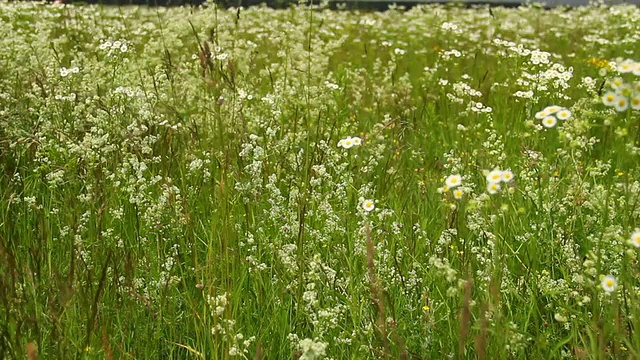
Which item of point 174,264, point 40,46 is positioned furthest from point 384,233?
point 40,46

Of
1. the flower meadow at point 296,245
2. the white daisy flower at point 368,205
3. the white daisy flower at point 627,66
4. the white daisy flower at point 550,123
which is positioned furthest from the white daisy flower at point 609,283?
the white daisy flower at point 368,205

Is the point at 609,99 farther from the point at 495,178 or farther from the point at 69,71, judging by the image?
the point at 69,71

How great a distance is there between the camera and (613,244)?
2039 millimetres

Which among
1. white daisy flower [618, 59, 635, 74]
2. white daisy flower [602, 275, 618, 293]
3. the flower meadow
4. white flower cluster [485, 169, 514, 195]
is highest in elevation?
white daisy flower [618, 59, 635, 74]

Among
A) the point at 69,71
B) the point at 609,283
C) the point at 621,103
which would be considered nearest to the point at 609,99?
the point at 621,103

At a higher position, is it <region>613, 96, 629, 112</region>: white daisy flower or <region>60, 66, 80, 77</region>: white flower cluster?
<region>613, 96, 629, 112</region>: white daisy flower

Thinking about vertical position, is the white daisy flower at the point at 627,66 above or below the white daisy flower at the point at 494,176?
above

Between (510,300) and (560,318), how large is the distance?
22.7 inches

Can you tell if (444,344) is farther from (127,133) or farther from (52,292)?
(127,133)

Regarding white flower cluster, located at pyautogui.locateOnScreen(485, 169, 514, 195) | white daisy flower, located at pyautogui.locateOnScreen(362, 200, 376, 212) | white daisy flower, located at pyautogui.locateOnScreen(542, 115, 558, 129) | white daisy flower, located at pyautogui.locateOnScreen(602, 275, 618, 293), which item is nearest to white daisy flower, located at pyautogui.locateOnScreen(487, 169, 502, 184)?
white flower cluster, located at pyautogui.locateOnScreen(485, 169, 514, 195)

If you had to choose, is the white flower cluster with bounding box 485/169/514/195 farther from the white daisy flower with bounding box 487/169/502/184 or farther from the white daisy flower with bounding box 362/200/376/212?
→ the white daisy flower with bounding box 362/200/376/212

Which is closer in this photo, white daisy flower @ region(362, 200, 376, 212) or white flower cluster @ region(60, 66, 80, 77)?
white daisy flower @ region(362, 200, 376, 212)

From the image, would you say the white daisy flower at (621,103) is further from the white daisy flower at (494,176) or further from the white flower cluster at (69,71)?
the white flower cluster at (69,71)

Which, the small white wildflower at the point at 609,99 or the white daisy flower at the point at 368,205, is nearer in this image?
the small white wildflower at the point at 609,99
